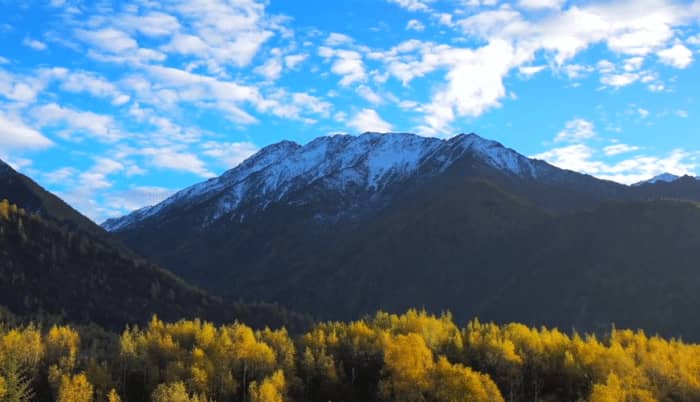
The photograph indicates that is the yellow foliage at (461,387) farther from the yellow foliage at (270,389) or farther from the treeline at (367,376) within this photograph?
the yellow foliage at (270,389)

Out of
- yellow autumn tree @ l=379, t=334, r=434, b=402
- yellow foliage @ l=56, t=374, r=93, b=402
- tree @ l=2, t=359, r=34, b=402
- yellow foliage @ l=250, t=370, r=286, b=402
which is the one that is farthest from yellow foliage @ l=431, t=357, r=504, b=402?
tree @ l=2, t=359, r=34, b=402

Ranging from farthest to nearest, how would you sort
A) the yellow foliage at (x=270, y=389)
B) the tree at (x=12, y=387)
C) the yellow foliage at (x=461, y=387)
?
the yellow foliage at (x=270, y=389)
the yellow foliage at (x=461, y=387)
the tree at (x=12, y=387)

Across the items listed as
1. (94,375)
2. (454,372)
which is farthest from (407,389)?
(94,375)

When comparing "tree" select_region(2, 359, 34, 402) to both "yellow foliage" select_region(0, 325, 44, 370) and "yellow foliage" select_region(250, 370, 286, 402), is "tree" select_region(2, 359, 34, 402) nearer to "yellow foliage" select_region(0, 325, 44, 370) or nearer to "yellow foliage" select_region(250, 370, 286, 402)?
"yellow foliage" select_region(0, 325, 44, 370)

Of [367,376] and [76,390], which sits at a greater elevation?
[76,390]

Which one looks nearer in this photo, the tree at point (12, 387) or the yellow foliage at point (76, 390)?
the tree at point (12, 387)

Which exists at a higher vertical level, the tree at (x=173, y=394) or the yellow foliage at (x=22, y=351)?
the yellow foliage at (x=22, y=351)

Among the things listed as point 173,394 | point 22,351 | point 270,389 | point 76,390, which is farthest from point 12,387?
point 270,389

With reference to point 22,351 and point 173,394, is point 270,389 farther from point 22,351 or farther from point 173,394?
point 22,351

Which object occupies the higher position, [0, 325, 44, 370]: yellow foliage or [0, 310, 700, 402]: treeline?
[0, 325, 44, 370]: yellow foliage

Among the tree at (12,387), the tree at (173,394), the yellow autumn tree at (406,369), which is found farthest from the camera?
the yellow autumn tree at (406,369)

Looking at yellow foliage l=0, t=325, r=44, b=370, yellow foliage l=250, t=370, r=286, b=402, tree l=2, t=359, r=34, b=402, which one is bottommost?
yellow foliage l=250, t=370, r=286, b=402

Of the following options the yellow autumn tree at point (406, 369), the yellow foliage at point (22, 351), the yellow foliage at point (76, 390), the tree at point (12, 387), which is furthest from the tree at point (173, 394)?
the yellow autumn tree at point (406, 369)

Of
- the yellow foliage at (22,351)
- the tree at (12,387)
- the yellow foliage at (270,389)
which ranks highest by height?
the yellow foliage at (22,351)
